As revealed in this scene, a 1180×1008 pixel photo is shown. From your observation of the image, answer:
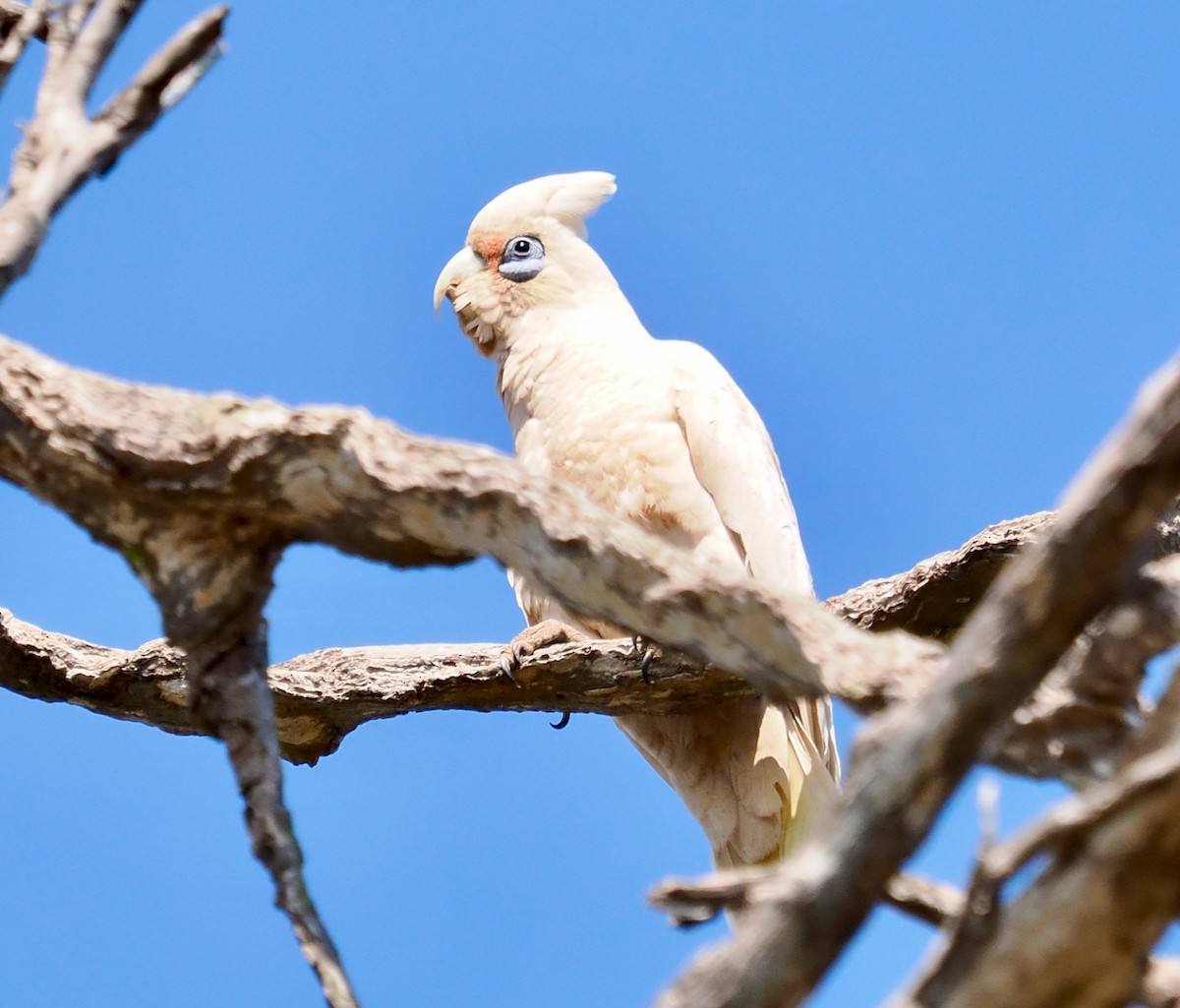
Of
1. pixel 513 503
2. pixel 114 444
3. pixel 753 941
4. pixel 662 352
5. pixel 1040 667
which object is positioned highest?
pixel 662 352

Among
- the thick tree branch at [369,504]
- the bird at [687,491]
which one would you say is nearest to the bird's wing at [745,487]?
the bird at [687,491]

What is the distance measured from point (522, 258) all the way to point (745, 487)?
132cm

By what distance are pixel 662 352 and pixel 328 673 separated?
60.5 inches

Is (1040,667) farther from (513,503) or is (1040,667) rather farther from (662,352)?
(662,352)

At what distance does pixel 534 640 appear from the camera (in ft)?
13.4

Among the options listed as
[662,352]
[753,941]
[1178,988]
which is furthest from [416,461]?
[662,352]

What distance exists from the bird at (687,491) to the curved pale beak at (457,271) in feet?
0.88

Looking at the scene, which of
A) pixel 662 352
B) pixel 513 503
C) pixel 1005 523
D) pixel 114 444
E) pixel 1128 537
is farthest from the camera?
pixel 662 352

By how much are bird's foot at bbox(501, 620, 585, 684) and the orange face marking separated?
4.92 feet

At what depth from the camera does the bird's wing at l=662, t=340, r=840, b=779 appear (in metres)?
4.28

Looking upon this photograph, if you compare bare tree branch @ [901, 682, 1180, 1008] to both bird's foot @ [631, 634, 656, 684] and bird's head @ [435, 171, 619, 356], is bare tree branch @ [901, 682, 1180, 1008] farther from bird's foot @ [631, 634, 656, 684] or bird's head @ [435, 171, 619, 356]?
→ bird's head @ [435, 171, 619, 356]

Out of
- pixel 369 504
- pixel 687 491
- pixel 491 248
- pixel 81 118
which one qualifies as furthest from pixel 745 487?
pixel 81 118

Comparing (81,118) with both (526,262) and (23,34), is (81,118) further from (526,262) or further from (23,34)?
(526,262)

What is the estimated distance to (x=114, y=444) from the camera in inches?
85.9
